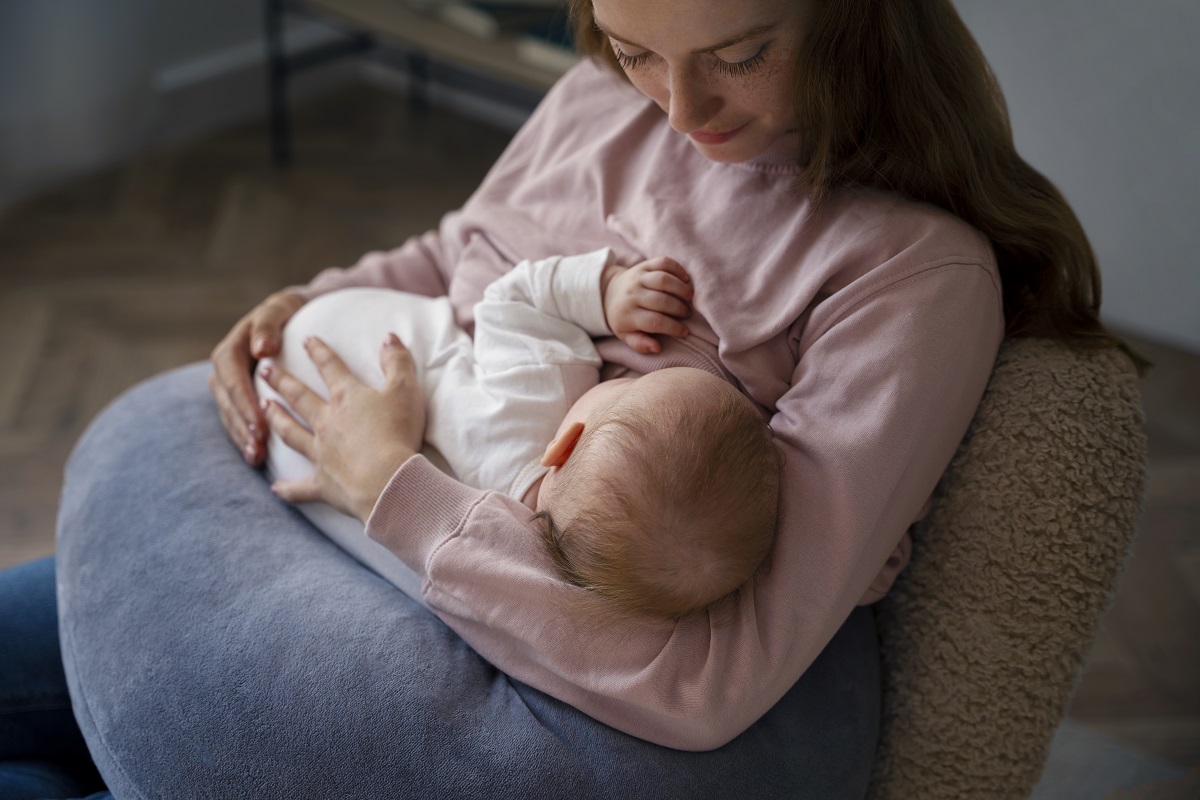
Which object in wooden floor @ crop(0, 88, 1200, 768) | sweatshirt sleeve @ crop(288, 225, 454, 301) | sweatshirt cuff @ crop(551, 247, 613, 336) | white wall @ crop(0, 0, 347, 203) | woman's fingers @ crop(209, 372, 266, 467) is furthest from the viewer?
white wall @ crop(0, 0, 347, 203)

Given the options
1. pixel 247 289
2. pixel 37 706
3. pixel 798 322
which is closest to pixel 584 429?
pixel 798 322

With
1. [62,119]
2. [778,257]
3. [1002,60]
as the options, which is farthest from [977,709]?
[62,119]

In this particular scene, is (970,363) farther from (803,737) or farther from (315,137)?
(315,137)

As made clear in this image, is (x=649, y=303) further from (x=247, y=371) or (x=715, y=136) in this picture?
(x=247, y=371)

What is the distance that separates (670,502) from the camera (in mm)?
1007

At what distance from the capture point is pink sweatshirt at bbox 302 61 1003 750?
3.34 ft

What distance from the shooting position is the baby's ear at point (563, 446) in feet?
3.58

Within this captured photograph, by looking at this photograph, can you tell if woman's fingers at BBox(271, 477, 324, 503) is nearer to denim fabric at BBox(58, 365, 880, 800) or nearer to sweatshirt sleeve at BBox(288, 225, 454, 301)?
denim fabric at BBox(58, 365, 880, 800)

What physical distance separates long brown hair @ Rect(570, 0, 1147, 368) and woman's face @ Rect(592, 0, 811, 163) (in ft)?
0.09

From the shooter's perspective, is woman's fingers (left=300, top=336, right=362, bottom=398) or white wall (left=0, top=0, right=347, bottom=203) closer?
woman's fingers (left=300, top=336, right=362, bottom=398)

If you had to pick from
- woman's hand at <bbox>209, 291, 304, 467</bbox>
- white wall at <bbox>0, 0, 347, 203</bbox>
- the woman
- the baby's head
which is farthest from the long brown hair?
white wall at <bbox>0, 0, 347, 203</bbox>

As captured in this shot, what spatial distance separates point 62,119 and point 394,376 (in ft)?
7.86

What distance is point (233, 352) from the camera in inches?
55.5

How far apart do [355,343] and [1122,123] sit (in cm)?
203
